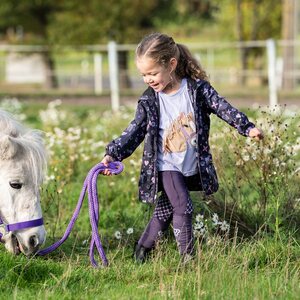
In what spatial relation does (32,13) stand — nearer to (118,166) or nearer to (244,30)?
(244,30)

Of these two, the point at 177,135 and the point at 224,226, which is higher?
the point at 177,135

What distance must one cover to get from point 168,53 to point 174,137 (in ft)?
1.83

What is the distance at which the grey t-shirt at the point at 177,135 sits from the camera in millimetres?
4918

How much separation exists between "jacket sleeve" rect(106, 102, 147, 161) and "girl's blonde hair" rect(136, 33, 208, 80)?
0.36m

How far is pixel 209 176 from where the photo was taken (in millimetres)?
4969

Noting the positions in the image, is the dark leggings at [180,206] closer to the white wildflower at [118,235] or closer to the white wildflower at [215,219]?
the white wildflower at [215,219]

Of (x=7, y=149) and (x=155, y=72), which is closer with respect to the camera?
(x=7, y=149)

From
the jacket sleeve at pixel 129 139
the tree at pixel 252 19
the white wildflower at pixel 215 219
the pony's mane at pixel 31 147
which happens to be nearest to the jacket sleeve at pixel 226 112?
the jacket sleeve at pixel 129 139

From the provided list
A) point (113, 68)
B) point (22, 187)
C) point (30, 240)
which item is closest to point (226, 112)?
point (22, 187)

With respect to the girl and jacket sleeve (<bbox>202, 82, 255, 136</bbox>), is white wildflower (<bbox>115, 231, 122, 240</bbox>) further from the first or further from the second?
jacket sleeve (<bbox>202, 82, 255, 136</bbox>)

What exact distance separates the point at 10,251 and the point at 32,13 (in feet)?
80.4

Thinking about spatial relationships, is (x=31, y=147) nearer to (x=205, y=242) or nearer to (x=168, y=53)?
(x=168, y=53)

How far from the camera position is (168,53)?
192 inches

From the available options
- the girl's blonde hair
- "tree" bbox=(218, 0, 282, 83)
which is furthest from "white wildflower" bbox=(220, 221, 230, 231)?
"tree" bbox=(218, 0, 282, 83)
